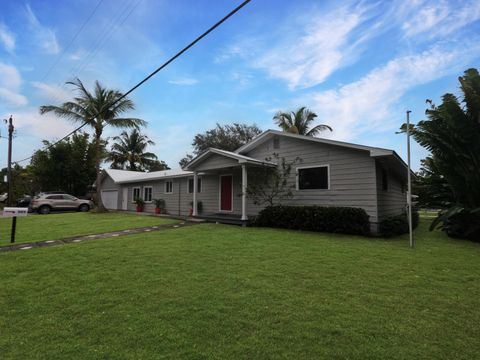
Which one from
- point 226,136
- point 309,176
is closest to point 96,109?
point 309,176

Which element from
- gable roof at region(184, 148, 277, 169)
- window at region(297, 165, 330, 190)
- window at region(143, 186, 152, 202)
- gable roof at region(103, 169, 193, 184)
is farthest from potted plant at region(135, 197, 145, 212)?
window at region(297, 165, 330, 190)

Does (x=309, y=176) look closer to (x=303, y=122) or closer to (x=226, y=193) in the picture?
(x=226, y=193)

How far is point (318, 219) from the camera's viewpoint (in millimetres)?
10562

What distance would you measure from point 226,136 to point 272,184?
96.4 ft

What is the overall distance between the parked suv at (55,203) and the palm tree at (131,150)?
1742 centimetres

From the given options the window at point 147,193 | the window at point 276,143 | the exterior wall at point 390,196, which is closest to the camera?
the exterior wall at point 390,196

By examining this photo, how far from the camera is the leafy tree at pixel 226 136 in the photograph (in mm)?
40906

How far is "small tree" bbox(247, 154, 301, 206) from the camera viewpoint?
12617mm

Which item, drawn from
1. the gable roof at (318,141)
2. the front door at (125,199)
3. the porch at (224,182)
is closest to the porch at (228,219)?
the porch at (224,182)

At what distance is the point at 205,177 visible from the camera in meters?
16.6

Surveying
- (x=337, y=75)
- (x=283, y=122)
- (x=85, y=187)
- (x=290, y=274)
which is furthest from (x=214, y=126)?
(x=290, y=274)

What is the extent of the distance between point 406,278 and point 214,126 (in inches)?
1561

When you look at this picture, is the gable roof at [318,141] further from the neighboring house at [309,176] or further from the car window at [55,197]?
the car window at [55,197]

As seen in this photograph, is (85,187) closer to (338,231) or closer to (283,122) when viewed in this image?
(283,122)
